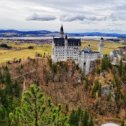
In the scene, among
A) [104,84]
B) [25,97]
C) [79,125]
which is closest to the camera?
[25,97]

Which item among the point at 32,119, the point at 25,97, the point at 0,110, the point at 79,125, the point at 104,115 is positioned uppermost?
the point at 25,97

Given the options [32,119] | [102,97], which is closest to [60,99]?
[102,97]

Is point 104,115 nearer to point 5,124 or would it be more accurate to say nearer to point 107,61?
point 107,61

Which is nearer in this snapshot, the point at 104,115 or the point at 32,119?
the point at 32,119

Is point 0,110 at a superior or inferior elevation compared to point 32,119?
inferior

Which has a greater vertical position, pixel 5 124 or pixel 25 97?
pixel 25 97

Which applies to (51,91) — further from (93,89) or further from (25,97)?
(25,97)

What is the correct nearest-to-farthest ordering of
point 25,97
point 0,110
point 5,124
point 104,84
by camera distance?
1. point 25,97
2. point 5,124
3. point 0,110
4. point 104,84

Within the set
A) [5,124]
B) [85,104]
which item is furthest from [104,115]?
[5,124]

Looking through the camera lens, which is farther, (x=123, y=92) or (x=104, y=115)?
(x=123, y=92)
